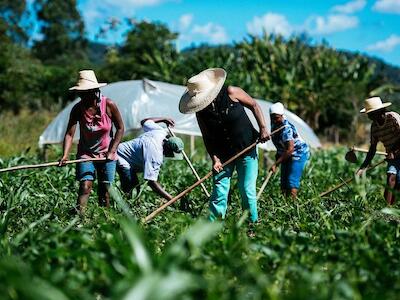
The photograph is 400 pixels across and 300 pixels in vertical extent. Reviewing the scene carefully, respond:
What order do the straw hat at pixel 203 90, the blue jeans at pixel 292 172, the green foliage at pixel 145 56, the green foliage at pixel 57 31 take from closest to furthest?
the straw hat at pixel 203 90, the blue jeans at pixel 292 172, the green foliage at pixel 145 56, the green foliage at pixel 57 31

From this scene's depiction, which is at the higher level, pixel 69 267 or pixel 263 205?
pixel 69 267

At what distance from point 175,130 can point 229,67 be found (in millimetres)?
13604

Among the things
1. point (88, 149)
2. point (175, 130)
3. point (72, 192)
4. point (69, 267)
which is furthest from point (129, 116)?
point (69, 267)

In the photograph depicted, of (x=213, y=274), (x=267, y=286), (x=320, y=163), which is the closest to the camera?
(x=267, y=286)

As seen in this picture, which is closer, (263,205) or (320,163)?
(263,205)

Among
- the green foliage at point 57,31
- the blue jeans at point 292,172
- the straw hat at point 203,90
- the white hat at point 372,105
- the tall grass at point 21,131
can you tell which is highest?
the green foliage at point 57,31

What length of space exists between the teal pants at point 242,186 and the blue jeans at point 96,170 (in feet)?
3.66

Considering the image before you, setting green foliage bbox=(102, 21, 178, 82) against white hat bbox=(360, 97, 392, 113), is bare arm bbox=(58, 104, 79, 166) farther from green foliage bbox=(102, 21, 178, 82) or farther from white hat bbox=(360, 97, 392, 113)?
green foliage bbox=(102, 21, 178, 82)

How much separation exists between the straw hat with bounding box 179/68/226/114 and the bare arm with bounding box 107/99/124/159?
0.64 meters

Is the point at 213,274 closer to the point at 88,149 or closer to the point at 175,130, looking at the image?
the point at 88,149

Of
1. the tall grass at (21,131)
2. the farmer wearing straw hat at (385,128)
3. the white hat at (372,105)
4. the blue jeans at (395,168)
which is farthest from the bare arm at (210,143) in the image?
the tall grass at (21,131)

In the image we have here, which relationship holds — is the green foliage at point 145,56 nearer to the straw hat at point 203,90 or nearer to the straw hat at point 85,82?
the straw hat at point 85,82

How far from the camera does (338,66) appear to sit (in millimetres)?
28688

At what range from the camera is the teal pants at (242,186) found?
584 cm
